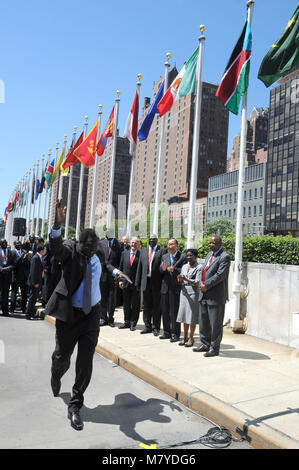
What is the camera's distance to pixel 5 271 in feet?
35.8

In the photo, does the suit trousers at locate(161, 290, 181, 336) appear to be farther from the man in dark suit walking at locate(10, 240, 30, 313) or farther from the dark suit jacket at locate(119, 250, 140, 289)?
the man in dark suit walking at locate(10, 240, 30, 313)

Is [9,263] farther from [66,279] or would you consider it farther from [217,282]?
[66,279]

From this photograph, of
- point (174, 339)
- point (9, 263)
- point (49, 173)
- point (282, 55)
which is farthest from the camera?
point (49, 173)

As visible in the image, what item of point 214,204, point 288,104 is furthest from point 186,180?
point 288,104

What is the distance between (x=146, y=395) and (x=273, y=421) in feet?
5.65

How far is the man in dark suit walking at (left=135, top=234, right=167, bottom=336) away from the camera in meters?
8.76

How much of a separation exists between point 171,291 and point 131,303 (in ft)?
Result: 4.56

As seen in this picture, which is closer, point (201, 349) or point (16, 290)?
point (201, 349)

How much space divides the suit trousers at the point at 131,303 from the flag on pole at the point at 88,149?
10.4m

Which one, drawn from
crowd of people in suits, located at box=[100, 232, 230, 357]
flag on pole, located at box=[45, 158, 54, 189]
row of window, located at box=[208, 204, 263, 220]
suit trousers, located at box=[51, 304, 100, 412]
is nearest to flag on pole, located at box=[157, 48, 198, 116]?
crowd of people in suits, located at box=[100, 232, 230, 357]

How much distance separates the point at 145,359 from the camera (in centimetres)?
653

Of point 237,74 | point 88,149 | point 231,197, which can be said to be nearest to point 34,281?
point 237,74

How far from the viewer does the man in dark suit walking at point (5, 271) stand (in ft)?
36.1
